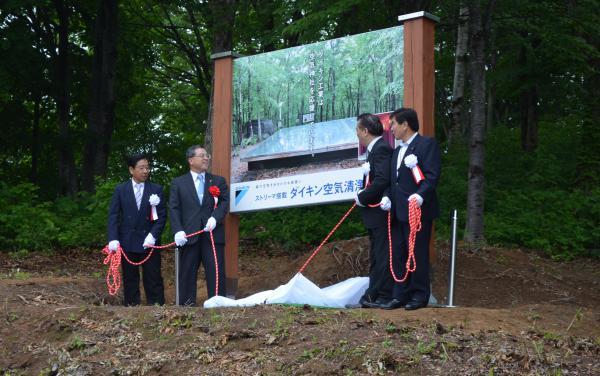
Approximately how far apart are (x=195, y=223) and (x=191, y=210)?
14 centimetres

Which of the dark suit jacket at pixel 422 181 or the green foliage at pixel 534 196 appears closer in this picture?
the dark suit jacket at pixel 422 181

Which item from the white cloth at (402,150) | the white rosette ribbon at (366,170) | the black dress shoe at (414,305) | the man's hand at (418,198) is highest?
the white cloth at (402,150)

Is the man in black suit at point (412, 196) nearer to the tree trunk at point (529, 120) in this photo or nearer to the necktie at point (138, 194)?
the necktie at point (138, 194)

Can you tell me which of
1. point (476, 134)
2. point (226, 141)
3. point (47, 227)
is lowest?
point (47, 227)

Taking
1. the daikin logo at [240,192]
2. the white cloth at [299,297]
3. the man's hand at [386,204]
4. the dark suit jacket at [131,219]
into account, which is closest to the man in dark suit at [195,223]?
the dark suit jacket at [131,219]

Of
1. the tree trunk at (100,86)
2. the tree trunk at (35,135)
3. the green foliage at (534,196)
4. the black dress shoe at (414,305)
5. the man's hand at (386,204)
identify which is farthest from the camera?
the tree trunk at (35,135)

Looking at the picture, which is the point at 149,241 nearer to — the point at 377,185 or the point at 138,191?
the point at 138,191

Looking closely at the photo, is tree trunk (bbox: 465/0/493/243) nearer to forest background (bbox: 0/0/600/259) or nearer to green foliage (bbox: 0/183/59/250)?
forest background (bbox: 0/0/600/259)

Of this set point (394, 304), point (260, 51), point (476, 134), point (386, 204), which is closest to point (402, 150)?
point (386, 204)

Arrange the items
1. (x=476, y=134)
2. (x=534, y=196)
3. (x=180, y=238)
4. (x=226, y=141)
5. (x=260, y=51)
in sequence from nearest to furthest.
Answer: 1. (x=180, y=238)
2. (x=226, y=141)
3. (x=476, y=134)
4. (x=534, y=196)
5. (x=260, y=51)

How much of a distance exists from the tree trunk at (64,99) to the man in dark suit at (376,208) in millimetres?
12554

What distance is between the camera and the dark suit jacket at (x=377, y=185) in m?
8.28

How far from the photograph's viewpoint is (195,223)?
30.6 feet

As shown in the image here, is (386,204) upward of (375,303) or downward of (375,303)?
upward
